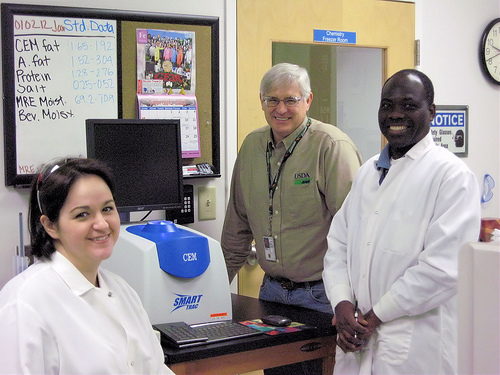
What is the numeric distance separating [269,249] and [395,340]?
2.49 ft

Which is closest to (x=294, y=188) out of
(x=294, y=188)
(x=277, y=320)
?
(x=294, y=188)

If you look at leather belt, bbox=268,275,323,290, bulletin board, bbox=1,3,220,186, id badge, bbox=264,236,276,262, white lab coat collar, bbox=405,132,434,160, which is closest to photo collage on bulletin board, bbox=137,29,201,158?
bulletin board, bbox=1,3,220,186

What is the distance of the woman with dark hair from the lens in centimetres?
130

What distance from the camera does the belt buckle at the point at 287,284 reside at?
2.43 m

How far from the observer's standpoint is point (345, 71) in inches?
129

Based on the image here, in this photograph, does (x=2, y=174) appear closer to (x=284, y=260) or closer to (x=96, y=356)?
(x=284, y=260)

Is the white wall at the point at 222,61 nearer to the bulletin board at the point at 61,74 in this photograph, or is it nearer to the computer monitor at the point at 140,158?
the bulletin board at the point at 61,74

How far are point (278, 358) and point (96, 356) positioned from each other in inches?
28.8

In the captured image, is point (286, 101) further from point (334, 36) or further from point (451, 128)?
point (451, 128)

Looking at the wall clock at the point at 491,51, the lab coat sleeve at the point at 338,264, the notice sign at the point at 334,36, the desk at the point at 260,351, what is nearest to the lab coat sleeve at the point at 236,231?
the desk at the point at 260,351

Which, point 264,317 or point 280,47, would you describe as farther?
point 280,47

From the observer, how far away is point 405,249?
183 centimetres

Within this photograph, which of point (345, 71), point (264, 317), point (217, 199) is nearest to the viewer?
point (264, 317)

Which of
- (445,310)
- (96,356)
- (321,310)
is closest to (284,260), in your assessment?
(321,310)
